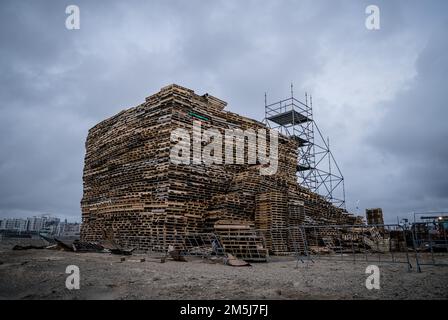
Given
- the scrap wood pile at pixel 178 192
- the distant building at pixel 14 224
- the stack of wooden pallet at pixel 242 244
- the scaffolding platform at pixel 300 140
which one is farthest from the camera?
the distant building at pixel 14 224

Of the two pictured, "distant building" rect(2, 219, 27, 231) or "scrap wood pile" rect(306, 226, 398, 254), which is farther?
"distant building" rect(2, 219, 27, 231)

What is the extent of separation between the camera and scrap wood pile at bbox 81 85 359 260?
1393 centimetres

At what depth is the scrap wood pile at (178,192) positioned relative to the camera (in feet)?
45.7

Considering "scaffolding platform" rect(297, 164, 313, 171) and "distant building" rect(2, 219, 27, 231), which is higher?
"scaffolding platform" rect(297, 164, 313, 171)

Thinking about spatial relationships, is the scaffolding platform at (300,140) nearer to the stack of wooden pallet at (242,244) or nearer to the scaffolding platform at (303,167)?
the scaffolding platform at (303,167)

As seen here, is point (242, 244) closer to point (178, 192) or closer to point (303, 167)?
point (178, 192)

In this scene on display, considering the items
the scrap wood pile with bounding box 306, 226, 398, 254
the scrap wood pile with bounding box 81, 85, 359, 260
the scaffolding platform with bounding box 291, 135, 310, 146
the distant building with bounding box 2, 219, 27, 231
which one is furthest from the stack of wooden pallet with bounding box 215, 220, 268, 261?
the distant building with bounding box 2, 219, 27, 231

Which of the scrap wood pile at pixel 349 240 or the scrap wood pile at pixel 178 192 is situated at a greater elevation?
the scrap wood pile at pixel 178 192

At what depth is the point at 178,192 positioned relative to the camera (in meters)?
14.3

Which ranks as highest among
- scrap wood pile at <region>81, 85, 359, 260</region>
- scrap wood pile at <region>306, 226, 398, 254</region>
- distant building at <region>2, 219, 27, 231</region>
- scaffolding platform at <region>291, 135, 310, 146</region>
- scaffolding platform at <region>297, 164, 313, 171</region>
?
scaffolding platform at <region>291, 135, 310, 146</region>

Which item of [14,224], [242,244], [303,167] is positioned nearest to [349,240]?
[242,244]

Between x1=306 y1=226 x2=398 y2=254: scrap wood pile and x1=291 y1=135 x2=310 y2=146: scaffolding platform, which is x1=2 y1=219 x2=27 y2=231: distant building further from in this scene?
x1=306 y1=226 x2=398 y2=254: scrap wood pile

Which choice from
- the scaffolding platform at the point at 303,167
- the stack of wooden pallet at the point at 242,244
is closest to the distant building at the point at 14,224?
the scaffolding platform at the point at 303,167
